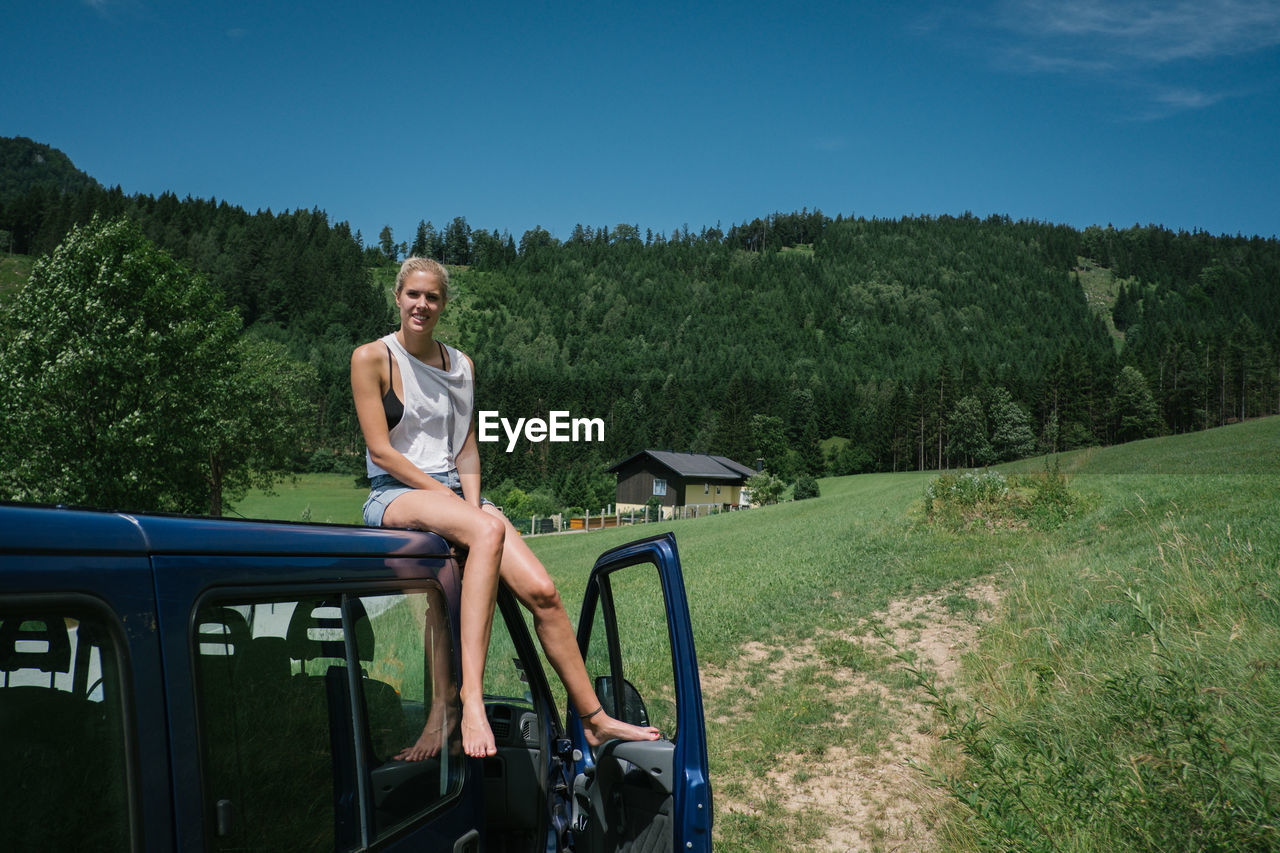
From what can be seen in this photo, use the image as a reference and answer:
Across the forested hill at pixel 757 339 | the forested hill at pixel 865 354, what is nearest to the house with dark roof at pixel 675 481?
the forested hill at pixel 757 339

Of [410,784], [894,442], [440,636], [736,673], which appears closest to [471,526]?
[440,636]

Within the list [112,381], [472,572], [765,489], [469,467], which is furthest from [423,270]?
[765,489]

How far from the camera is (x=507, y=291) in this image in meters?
170

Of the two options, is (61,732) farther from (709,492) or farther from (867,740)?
(709,492)

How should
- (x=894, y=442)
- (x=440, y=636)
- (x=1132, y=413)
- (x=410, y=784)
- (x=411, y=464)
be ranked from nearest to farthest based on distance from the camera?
(x=410, y=784)
(x=440, y=636)
(x=411, y=464)
(x=1132, y=413)
(x=894, y=442)

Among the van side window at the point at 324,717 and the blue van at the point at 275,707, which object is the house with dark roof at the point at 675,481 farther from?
the van side window at the point at 324,717

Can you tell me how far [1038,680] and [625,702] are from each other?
146 inches

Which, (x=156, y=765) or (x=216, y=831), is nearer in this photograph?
(x=156, y=765)

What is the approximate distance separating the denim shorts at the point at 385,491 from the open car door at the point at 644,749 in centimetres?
67

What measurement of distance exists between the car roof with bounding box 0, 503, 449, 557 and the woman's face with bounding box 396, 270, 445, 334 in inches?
42.0

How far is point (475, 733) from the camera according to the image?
236 cm

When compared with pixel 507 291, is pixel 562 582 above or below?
below

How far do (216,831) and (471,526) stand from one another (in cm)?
113

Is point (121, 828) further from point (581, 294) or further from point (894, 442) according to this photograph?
point (581, 294)
